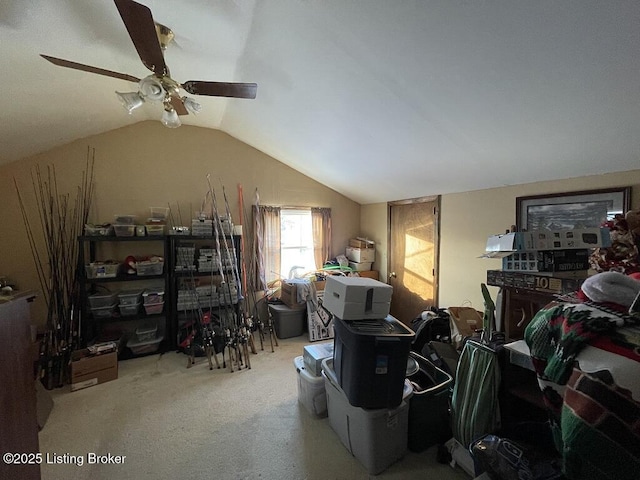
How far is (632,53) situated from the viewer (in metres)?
1.15

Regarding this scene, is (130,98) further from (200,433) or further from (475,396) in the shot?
(475,396)

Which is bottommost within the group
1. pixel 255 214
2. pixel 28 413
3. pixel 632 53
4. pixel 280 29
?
pixel 28 413

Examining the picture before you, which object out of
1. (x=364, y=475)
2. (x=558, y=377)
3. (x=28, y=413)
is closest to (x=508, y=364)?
(x=558, y=377)

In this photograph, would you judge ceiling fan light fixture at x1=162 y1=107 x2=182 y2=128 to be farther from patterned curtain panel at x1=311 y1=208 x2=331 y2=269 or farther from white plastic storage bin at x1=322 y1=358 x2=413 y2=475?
patterned curtain panel at x1=311 y1=208 x2=331 y2=269

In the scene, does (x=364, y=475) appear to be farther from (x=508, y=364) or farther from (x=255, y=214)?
(x=255, y=214)

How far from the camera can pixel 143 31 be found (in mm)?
1332

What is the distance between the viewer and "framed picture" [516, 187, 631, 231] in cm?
190

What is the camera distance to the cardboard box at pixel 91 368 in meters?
2.49

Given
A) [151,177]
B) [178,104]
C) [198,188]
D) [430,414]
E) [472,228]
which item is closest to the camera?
[430,414]

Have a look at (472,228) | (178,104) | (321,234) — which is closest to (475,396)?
(472,228)


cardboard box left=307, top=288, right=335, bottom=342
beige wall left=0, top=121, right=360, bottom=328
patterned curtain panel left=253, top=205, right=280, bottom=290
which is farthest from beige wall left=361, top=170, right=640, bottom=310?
patterned curtain panel left=253, top=205, right=280, bottom=290

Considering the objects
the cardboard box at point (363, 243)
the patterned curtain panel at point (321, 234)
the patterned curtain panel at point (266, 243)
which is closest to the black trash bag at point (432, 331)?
the cardboard box at point (363, 243)

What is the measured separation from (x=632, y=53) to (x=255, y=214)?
3.64 m

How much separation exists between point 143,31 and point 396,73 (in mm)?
1441
